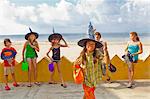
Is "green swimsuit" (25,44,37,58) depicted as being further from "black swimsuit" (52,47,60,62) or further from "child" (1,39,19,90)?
"black swimsuit" (52,47,60,62)

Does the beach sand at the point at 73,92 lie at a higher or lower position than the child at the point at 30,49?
lower

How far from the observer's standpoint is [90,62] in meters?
4.78

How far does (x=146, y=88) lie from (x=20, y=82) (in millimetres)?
2941

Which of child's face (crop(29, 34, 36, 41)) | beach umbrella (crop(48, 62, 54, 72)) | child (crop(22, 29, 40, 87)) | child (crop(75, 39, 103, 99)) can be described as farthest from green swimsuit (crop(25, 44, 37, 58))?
child (crop(75, 39, 103, 99))

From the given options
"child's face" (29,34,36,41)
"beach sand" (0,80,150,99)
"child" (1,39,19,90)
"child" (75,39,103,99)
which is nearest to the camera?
"child" (75,39,103,99)

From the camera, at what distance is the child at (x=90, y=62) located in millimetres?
4750

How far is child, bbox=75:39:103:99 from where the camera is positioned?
15.6ft

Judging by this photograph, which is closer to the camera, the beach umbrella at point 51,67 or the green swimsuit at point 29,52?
the green swimsuit at point 29,52

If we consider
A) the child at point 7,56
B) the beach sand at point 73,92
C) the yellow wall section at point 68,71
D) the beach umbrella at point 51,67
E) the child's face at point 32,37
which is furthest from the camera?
the yellow wall section at point 68,71

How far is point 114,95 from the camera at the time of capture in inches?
253

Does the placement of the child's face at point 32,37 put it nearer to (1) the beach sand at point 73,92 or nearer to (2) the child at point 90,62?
(1) the beach sand at point 73,92

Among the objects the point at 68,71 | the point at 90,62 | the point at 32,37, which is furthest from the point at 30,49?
the point at 90,62

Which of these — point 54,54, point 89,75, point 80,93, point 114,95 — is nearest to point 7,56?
point 54,54

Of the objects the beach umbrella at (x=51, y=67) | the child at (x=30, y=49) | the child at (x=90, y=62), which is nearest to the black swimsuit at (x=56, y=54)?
the beach umbrella at (x=51, y=67)
